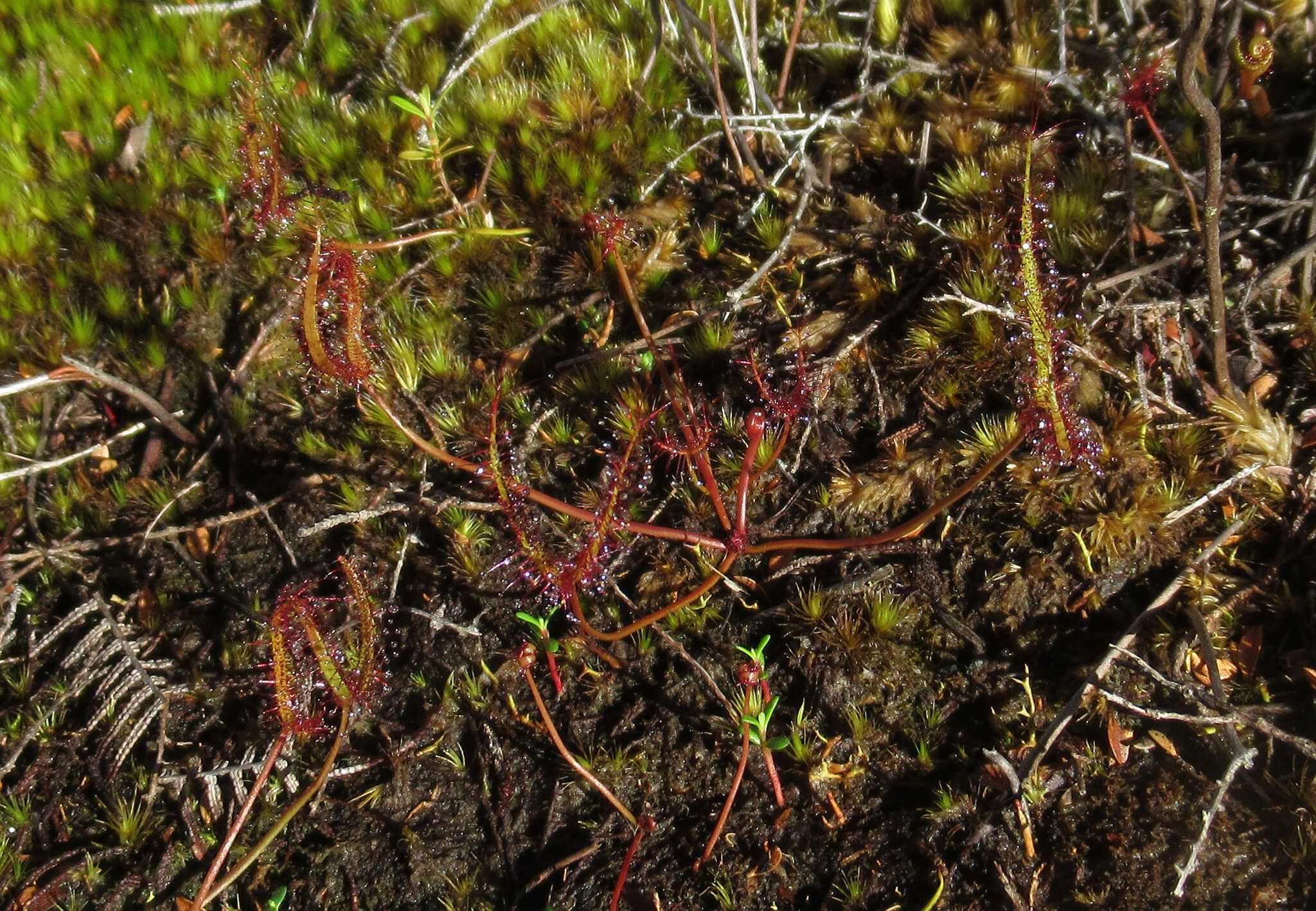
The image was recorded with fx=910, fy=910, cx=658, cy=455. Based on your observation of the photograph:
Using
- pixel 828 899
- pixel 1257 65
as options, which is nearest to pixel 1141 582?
pixel 828 899

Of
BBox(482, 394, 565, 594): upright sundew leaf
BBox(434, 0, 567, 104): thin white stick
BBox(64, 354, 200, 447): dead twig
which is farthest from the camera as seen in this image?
BBox(434, 0, 567, 104): thin white stick

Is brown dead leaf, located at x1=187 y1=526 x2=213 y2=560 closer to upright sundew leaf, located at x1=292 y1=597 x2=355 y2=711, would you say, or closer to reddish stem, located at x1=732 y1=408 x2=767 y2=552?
upright sundew leaf, located at x1=292 y1=597 x2=355 y2=711

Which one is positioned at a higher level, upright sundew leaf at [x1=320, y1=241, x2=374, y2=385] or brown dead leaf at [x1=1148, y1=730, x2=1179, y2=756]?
upright sundew leaf at [x1=320, y1=241, x2=374, y2=385]

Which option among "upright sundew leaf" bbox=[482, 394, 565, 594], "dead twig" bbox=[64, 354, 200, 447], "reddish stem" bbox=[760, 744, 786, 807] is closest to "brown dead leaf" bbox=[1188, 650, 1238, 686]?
"reddish stem" bbox=[760, 744, 786, 807]

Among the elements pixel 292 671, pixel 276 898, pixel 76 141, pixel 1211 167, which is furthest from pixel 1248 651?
pixel 76 141

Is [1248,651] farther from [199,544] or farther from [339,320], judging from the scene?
[199,544]

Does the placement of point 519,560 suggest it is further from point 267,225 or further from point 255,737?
point 267,225

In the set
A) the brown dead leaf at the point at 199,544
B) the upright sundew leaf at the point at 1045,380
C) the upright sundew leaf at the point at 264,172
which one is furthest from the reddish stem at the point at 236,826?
the upright sundew leaf at the point at 1045,380
